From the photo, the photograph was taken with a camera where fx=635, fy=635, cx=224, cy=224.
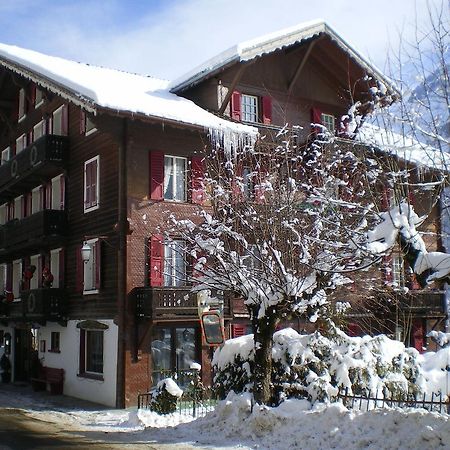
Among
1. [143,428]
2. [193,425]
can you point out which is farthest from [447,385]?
[143,428]

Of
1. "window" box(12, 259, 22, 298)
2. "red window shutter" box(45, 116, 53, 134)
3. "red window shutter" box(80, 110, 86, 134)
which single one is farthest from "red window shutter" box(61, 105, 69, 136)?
"window" box(12, 259, 22, 298)

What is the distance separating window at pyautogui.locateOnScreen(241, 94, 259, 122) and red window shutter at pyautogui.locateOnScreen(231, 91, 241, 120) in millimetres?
310

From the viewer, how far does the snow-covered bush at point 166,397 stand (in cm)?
1608

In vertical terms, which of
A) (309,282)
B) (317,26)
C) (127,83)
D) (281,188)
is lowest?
(309,282)

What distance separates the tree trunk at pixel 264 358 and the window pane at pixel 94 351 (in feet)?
31.7

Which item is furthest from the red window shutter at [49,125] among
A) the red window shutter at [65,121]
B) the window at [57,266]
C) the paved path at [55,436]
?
the paved path at [55,436]

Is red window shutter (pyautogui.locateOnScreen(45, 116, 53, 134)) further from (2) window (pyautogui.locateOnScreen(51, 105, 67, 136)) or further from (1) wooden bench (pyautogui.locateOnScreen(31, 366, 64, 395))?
(1) wooden bench (pyautogui.locateOnScreen(31, 366, 64, 395))

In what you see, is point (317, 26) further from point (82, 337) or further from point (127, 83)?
point (82, 337)

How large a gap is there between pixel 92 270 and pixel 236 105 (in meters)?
8.54

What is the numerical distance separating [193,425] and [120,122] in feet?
36.8

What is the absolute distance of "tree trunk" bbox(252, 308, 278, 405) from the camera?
13.9 meters

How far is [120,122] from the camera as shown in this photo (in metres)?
21.6

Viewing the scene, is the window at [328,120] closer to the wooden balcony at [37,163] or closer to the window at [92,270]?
the wooden balcony at [37,163]

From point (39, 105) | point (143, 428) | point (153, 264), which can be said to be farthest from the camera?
point (39, 105)
